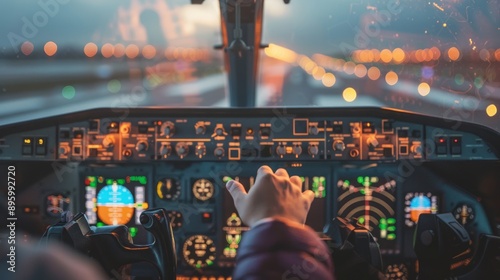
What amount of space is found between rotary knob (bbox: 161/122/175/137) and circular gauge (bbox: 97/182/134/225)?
50 cm

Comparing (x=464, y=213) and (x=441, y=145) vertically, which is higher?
(x=441, y=145)

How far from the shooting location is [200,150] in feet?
11.2

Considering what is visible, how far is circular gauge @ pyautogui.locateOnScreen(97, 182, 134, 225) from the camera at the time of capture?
3.58m

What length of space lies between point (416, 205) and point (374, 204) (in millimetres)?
281

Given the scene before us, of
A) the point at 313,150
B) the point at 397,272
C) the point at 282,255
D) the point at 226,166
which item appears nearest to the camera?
the point at 282,255

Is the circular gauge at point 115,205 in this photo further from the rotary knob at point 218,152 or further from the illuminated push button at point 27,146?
the rotary knob at point 218,152

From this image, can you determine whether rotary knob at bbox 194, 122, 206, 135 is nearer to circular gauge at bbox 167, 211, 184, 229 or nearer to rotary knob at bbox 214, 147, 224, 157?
rotary knob at bbox 214, 147, 224, 157

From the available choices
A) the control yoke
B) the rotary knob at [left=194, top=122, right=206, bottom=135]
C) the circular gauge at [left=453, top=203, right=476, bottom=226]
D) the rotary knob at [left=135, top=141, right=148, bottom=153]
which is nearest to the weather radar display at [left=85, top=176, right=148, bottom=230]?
the rotary knob at [left=135, top=141, right=148, bottom=153]

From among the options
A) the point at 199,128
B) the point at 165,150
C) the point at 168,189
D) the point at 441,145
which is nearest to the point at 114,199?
the point at 168,189

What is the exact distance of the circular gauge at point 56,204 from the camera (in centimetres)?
363

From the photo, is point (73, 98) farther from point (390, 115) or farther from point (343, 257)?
point (343, 257)

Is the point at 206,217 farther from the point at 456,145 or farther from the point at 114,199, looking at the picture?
the point at 456,145

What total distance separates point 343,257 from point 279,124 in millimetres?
1397

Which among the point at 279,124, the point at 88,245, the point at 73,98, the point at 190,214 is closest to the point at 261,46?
the point at 279,124
